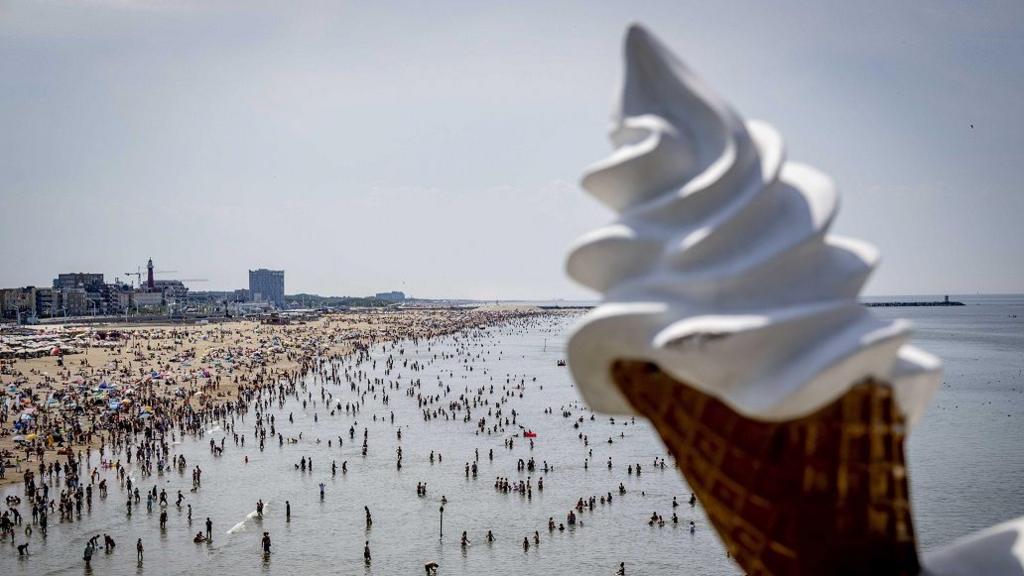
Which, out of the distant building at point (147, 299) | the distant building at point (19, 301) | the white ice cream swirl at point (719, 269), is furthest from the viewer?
the distant building at point (147, 299)

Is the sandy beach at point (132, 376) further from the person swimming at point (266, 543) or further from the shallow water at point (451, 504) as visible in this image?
the person swimming at point (266, 543)

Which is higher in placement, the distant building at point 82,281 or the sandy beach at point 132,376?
the distant building at point 82,281

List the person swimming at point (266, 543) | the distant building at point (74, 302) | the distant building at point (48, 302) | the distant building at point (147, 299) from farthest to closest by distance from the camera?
the distant building at point (147, 299) → the distant building at point (74, 302) → the distant building at point (48, 302) → the person swimming at point (266, 543)

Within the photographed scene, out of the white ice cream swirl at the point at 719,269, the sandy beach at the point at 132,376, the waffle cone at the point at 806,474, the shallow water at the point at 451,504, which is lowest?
the shallow water at the point at 451,504

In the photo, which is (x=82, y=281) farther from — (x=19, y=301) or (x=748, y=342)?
(x=748, y=342)

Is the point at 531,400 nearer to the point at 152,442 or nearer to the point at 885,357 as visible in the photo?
the point at 152,442

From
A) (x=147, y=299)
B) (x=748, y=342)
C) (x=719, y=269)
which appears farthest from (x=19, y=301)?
(x=748, y=342)

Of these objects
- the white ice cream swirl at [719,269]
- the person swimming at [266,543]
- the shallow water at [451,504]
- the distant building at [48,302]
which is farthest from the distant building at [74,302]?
the white ice cream swirl at [719,269]
